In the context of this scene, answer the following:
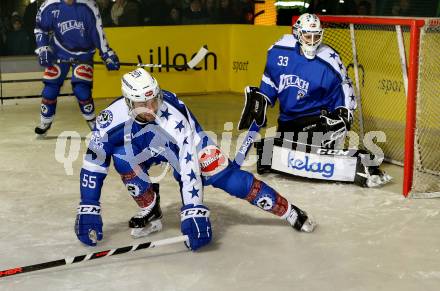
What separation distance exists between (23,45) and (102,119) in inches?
227

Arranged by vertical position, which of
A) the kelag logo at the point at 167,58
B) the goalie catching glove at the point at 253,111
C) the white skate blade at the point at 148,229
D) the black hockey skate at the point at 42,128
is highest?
the goalie catching glove at the point at 253,111

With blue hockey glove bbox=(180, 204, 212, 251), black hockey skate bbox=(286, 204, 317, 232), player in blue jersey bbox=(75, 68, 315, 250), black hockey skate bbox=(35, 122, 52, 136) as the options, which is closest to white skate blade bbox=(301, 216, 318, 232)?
black hockey skate bbox=(286, 204, 317, 232)

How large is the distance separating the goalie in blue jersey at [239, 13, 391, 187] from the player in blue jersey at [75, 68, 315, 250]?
3.50 ft

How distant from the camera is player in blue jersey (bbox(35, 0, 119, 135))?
5.85m

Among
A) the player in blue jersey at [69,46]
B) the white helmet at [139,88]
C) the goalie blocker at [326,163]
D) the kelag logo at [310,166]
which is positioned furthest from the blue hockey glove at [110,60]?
the white helmet at [139,88]

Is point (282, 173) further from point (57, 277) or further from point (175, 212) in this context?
point (57, 277)

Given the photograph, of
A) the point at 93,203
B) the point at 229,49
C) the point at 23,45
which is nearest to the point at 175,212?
the point at 93,203

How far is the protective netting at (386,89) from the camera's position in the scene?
4719 millimetres

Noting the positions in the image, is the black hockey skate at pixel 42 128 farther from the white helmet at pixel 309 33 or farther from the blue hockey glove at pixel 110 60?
the white helmet at pixel 309 33

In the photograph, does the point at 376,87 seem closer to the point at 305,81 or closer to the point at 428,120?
the point at 428,120

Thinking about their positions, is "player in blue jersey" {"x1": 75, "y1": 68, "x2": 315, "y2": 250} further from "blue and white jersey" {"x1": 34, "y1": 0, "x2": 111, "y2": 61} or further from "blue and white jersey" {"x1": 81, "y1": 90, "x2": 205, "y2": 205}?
"blue and white jersey" {"x1": 34, "y1": 0, "x2": 111, "y2": 61}

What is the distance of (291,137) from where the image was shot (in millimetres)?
4785

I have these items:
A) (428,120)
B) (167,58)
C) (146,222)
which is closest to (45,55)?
(167,58)

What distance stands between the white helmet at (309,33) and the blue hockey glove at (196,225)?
66.3 inches
